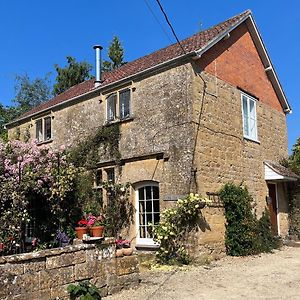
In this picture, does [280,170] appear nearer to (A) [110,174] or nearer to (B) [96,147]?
(A) [110,174]

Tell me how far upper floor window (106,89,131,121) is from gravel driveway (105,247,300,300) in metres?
6.45

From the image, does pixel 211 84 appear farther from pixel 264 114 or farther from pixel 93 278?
pixel 93 278

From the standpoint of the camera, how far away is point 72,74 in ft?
118

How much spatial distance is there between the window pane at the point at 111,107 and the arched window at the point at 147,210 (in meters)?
3.24

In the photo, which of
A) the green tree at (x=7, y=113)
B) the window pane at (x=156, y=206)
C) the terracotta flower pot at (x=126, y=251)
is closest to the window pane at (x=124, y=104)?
the window pane at (x=156, y=206)

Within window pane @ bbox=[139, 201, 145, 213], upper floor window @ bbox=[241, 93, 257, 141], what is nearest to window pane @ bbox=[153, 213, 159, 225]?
window pane @ bbox=[139, 201, 145, 213]

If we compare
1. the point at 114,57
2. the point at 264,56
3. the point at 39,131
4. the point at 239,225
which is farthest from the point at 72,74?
the point at 239,225

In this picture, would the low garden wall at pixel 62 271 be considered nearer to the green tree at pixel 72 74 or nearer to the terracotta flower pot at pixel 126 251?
the terracotta flower pot at pixel 126 251

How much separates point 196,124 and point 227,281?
5349 mm

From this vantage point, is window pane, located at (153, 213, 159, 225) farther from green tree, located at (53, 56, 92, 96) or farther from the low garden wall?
green tree, located at (53, 56, 92, 96)

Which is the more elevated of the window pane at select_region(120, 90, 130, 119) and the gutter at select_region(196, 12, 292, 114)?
the gutter at select_region(196, 12, 292, 114)

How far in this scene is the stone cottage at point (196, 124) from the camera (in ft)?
42.7

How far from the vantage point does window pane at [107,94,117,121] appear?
15.7m

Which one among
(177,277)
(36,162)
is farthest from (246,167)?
(36,162)
